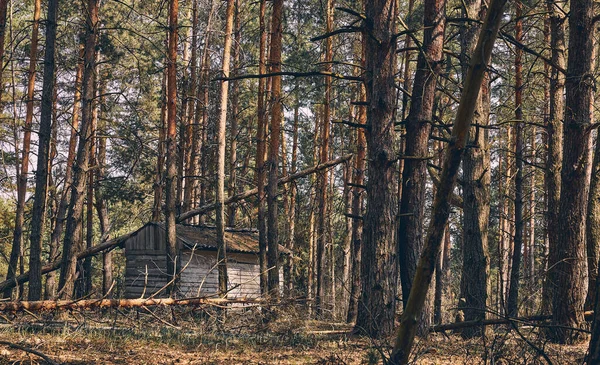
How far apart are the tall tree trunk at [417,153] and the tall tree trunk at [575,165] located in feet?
7.61

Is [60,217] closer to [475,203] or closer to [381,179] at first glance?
[381,179]

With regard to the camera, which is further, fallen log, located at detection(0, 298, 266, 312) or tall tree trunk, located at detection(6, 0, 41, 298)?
tall tree trunk, located at detection(6, 0, 41, 298)

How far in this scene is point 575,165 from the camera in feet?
34.8

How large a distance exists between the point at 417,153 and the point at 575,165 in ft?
8.91

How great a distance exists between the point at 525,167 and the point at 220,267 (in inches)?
907

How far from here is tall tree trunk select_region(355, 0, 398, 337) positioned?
32.1 ft

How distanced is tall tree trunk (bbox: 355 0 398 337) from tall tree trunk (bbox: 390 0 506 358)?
220 inches

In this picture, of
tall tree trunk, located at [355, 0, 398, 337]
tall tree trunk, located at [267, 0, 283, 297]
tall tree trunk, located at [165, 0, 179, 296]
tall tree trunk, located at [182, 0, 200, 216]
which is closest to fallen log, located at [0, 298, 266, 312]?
tall tree trunk, located at [355, 0, 398, 337]

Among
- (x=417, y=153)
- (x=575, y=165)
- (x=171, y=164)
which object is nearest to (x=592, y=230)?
(x=575, y=165)

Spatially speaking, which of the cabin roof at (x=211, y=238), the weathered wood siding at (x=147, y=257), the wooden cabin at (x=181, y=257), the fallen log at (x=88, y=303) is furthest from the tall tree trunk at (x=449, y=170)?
the weathered wood siding at (x=147, y=257)

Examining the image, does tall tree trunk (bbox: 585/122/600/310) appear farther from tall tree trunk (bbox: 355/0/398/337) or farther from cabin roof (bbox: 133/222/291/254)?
cabin roof (bbox: 133/222/291/254)

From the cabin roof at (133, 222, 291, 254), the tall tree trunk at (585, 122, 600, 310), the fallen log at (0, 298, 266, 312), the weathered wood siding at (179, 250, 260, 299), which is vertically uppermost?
the tall tree trunk at (585, 122, 600, 310)

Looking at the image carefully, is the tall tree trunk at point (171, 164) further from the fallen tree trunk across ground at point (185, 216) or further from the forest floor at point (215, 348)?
the forest floor at point (215, 348)

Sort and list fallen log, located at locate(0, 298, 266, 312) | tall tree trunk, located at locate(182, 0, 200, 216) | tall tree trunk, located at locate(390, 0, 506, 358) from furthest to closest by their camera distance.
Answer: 1. tall tree trunk, located at locate(182, 0, 200, 216)
2. fallen log, located at locate(0, 298, 266, 312)
3. tall tree trunk, located at locate(390, 0, 506, 358)
